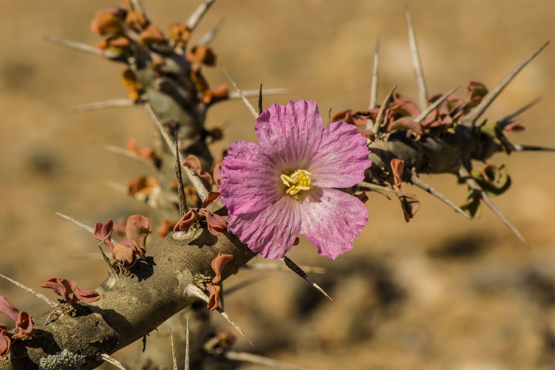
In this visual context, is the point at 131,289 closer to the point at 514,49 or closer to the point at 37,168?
the point at 37,168

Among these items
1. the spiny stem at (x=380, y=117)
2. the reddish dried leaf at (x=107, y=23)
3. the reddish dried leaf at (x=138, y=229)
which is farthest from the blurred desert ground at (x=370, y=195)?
the spiny stem at (x=380, y=117)

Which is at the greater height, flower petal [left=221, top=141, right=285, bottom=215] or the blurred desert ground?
flower petal [left=221, top=141, right=285, bottom=215]

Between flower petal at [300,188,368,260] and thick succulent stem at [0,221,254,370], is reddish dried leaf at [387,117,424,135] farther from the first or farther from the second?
thick succulent stem at [0,221,254,370]

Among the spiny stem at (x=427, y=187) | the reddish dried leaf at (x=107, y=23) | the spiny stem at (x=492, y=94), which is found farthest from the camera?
the reddish dried leaf at (x=107, y=23)

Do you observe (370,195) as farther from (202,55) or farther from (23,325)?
(23,325)

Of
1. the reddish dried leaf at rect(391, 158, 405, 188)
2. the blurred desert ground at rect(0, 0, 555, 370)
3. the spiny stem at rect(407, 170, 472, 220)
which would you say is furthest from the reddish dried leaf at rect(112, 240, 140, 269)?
the blurred desert ground at rect(0, 0, 555, 370)

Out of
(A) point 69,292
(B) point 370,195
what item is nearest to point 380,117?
(A) point 69,292

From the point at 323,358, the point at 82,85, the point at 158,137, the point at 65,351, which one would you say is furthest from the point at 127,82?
the point at 82,85

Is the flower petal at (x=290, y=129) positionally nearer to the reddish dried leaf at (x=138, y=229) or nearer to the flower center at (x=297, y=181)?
the flower center at (x=297, y=181)
